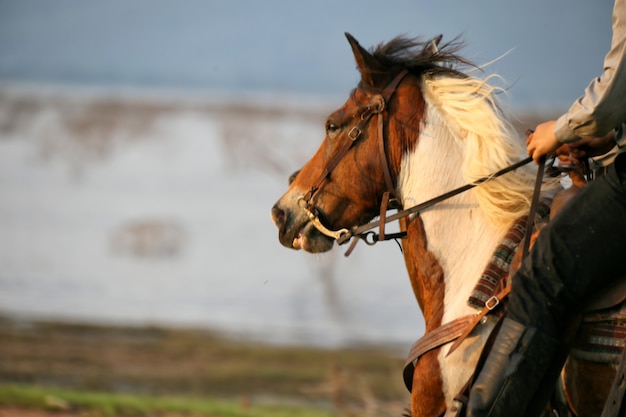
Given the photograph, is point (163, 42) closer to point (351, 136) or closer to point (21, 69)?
point (21, 69)

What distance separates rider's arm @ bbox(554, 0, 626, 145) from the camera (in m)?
2.73

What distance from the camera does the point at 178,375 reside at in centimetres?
1034

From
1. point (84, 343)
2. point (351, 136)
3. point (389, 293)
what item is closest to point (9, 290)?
point (84, 343)

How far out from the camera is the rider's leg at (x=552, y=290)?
2.86 metres

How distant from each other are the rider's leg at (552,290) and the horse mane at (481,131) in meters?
0.35

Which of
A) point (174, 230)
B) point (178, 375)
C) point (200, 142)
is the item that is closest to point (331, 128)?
point (178, 375)

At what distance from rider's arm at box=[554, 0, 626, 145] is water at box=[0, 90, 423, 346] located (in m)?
7.99

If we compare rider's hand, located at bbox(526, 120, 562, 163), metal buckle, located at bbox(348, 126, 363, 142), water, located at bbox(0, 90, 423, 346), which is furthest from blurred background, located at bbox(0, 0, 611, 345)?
rider's hand, located at bbox(526, 120, 562, 163)

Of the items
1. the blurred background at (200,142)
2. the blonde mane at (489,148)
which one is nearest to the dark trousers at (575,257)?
the blonde mane at (489,148)

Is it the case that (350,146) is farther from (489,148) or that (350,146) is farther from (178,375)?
(178,375)

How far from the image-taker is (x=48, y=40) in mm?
14852

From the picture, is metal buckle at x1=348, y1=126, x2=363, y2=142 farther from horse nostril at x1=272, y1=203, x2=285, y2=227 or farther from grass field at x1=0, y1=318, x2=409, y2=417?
grass field at x1=0, y1=318, x2=409, y2=417

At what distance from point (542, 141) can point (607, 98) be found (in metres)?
0.33

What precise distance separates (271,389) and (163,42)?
22.2 feet
